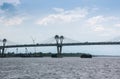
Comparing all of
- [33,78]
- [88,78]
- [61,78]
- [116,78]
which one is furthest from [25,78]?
[116,78]

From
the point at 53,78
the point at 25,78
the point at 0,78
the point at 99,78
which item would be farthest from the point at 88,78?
the point at 0,78

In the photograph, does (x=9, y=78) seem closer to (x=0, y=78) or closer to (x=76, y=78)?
(x=0, y=78)

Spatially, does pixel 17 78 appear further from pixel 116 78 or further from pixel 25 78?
pixel 116 78

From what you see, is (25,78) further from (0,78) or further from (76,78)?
(76,78)

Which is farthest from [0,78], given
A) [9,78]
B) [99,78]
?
[99,78]

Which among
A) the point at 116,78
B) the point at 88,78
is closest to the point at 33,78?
the point at 88,78

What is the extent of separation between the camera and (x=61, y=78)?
59969 millimetres

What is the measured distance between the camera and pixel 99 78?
6034 cm

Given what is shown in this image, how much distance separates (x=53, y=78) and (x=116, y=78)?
11.3 metres

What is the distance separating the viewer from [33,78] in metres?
60.3

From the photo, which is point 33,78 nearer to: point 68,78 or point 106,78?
point 68,78

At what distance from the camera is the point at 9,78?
60.3m

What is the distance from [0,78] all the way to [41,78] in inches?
293

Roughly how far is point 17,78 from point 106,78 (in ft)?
52.3
